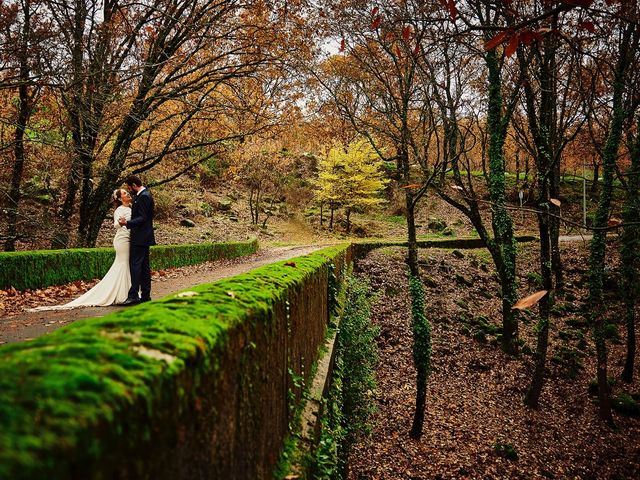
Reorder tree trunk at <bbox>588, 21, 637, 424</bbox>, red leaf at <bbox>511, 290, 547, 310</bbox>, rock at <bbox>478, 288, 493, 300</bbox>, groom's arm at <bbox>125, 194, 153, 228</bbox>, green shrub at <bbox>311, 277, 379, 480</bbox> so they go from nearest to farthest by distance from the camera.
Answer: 1. red leaf at <bbox>511, 290, 547, 310</bbox>
2. green shrub at <bbox>311, 277, 379, 480</bbox>
3. groom's arm at <bbox>125, 194, 153, 228</bbox>
4. tree trunk at <bbox>588, 21, 637, 424</bbox>
5. rock at <bbox>478, 288, 493, 300</bbox>

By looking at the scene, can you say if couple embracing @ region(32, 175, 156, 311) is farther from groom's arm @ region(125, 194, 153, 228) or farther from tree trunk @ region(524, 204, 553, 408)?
tree trunk @ region(524, 204, 553, 408)

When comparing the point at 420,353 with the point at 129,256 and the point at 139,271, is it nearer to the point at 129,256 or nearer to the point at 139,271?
the point at 139,271

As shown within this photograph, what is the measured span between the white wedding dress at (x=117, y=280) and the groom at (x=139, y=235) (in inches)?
9.1

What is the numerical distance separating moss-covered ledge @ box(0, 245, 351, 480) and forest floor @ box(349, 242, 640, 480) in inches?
280

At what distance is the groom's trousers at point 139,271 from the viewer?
282 inches

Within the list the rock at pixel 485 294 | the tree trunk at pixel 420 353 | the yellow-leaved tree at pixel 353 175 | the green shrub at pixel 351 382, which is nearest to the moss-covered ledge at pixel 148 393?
the green shrub at pixel 351 382

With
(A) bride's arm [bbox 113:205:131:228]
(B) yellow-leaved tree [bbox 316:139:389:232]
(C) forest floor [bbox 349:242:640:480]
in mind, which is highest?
(B) yellow-leaved tree [bbox 316:139:389:232]

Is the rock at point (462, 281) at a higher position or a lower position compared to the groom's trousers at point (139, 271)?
lower

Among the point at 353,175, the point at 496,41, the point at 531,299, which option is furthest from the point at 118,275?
the point at 353,175

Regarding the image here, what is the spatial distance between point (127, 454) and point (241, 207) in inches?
1349

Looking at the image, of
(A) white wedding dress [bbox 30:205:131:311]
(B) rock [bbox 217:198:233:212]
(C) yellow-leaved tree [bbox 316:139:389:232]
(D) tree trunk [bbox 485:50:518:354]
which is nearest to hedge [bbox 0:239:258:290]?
(A) white wedding dress [bbox 30:205:131:311]

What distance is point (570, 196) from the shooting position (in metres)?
36.5

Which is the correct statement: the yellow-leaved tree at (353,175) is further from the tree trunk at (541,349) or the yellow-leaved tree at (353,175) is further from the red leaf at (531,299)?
the red leaf at (531,299)

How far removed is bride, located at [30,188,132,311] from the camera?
740 cm
